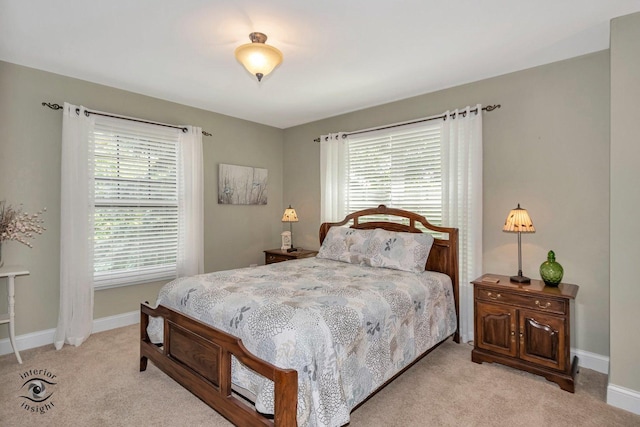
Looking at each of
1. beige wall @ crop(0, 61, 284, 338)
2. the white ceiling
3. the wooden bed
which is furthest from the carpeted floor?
the white ceiling

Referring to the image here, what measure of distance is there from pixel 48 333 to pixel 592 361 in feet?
16.3

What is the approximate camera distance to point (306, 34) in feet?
8.16

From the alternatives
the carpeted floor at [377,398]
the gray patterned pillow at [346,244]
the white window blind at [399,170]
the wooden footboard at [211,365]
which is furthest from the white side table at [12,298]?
the white window blind at [399,170]

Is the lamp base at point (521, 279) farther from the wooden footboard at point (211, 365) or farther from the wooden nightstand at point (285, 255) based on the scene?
the wooden nightstand at point (285, 255)

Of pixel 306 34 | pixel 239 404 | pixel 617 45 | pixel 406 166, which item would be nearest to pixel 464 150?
pixel 406 166

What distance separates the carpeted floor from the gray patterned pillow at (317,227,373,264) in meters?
1.23

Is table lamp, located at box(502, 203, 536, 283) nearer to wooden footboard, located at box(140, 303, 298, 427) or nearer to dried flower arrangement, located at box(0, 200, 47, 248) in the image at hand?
wooden footboard, located at box(140, 303, 298, 427)

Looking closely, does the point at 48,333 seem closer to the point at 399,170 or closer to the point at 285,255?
the point at 285,255

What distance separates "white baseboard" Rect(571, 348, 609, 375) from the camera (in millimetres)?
2684

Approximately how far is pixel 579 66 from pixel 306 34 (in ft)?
7.79

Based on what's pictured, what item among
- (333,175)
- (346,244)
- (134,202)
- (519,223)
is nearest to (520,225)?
(519,223)

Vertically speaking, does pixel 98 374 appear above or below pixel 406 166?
below

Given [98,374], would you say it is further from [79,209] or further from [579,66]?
[579,66]

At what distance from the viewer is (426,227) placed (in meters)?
3.60
